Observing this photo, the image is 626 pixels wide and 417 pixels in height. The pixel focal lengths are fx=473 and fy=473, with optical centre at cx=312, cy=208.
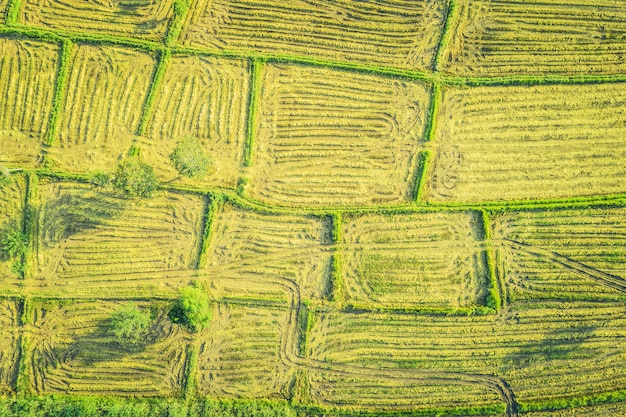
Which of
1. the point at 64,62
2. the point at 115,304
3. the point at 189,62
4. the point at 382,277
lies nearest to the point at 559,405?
the point at 382,277

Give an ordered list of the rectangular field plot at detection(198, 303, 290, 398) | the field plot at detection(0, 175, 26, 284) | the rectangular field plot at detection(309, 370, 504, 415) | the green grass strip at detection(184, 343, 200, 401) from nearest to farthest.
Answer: the green grass strip at detection(184, 343, 200, 401) → the rectangular field plot at detection(309, 370, 504, 415) → the rectangular field plot at detection(198, 303, 290, 398) → the field plot at detection(0, 175, 26, 284)

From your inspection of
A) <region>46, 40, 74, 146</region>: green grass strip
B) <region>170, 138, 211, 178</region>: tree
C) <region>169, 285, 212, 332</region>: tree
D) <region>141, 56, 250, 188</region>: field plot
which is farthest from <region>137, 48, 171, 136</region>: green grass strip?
<region>169, 285, 212, 332</region>: tree

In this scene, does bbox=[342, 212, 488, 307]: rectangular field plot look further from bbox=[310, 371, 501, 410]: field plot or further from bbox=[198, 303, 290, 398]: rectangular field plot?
bbox=[198, 303, 290, 398]: rectangular field plot

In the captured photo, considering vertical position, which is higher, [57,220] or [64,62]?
[64,62]

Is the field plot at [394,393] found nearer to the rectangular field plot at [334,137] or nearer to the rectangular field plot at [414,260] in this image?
the rectangular field plot at [414,260]

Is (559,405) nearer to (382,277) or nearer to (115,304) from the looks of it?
(382,277)

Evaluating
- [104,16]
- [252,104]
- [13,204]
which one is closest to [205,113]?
[252,104]
